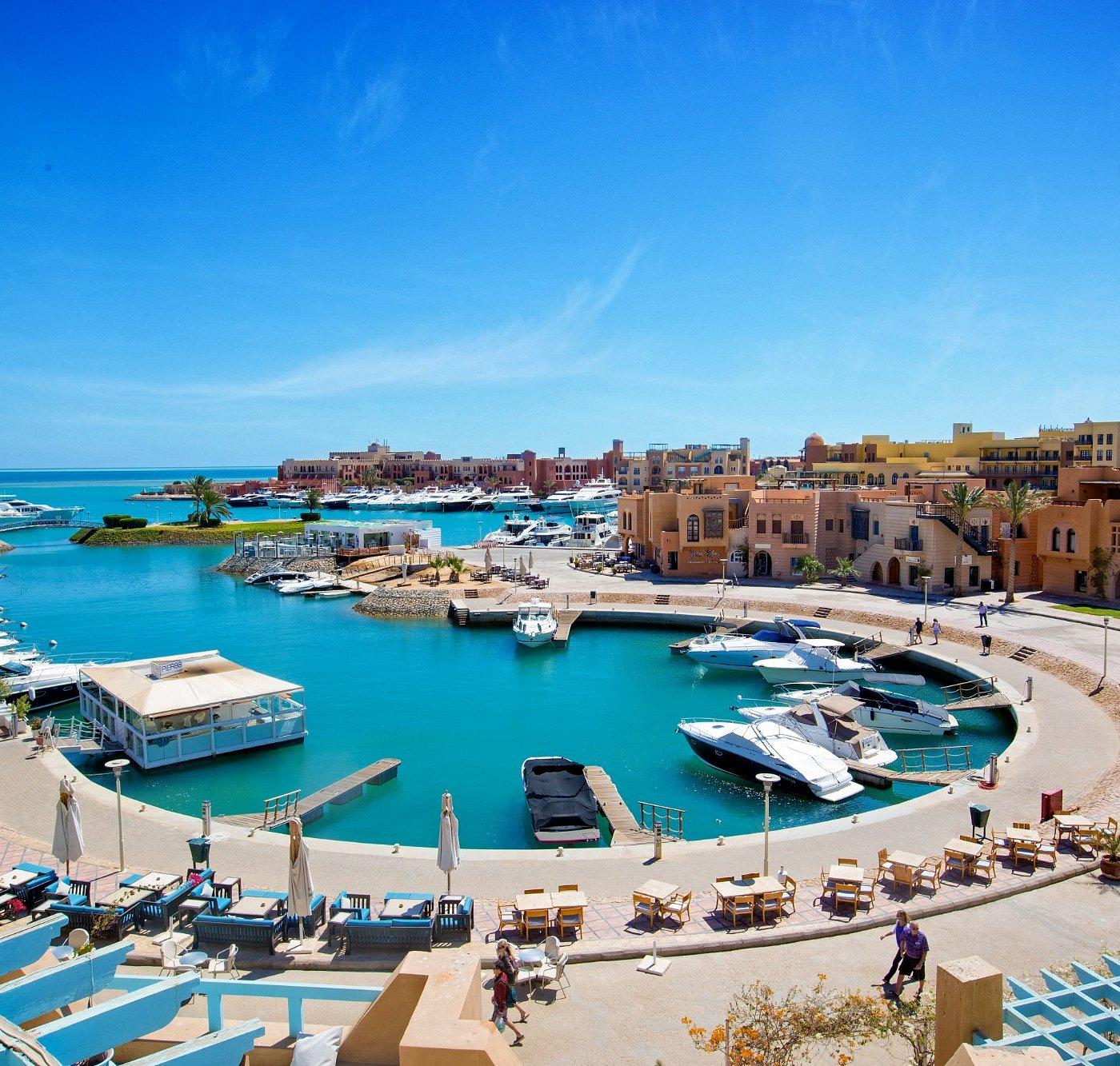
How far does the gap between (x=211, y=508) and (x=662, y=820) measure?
95.1m

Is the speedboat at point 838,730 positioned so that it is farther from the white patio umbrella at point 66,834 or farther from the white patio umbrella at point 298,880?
the white patio umbrella at point 66,834

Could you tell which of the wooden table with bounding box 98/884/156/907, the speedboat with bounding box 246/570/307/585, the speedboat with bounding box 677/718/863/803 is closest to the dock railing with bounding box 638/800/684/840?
the speedboat with bounding box 677/718/863/803

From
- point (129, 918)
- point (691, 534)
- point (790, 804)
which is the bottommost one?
point (790, 804)

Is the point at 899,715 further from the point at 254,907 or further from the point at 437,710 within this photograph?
the point at 254,907

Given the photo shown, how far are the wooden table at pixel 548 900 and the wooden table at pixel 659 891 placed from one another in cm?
102

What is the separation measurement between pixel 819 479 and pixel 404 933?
262 feet

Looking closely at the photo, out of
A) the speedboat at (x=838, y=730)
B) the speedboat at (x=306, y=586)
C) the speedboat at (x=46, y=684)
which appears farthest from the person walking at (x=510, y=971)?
the speedboat at (x=306, y=586)

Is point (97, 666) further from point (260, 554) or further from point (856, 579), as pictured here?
point (260, 554)

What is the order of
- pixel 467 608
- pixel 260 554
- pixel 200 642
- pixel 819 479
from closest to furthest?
pixel 200 642 < pixel 467 608 < pixel 260 554 < pixel 819 479

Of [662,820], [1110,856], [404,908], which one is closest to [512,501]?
[662,820]

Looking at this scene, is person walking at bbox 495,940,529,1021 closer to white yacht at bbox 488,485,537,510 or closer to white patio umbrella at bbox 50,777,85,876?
white patio umbrella at bbox 50,777,85,876

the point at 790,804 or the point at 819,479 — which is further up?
the point at 819,479

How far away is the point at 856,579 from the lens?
52531 millimetres

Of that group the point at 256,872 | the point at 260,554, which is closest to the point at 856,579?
the point at 256,872
